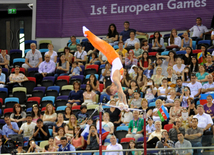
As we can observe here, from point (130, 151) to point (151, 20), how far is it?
7.77 meters

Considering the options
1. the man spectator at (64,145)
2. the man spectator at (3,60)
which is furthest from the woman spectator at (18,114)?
the man spectator at (3,60)

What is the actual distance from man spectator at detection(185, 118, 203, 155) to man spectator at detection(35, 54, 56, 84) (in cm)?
542

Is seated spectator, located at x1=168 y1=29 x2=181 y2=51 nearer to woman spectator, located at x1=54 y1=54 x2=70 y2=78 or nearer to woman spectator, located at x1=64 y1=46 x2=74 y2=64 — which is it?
woman spectator, located at x1=64 y1=46 x2=74 y2=64

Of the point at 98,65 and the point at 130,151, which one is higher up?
the point at 98,65

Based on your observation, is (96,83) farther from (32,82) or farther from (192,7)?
(192,7)

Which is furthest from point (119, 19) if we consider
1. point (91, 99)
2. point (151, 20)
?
point (91, 99)

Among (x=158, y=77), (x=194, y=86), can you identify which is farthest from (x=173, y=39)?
(x=194, y=86)

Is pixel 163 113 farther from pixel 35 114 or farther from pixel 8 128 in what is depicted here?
pixel 8 128

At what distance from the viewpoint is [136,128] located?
8.62 meters

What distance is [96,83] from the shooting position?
1048 centimetres

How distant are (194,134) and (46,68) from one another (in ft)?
19.1

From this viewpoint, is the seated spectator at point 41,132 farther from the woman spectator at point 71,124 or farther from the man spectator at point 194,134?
the man spectator at point 194,134

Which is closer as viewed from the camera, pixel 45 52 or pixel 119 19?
pixel 45 52

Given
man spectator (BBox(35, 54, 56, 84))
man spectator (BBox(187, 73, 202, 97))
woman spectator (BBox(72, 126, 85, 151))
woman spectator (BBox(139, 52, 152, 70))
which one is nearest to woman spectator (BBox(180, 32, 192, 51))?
woman spectator (BBox(139, 52, 152, 70))
